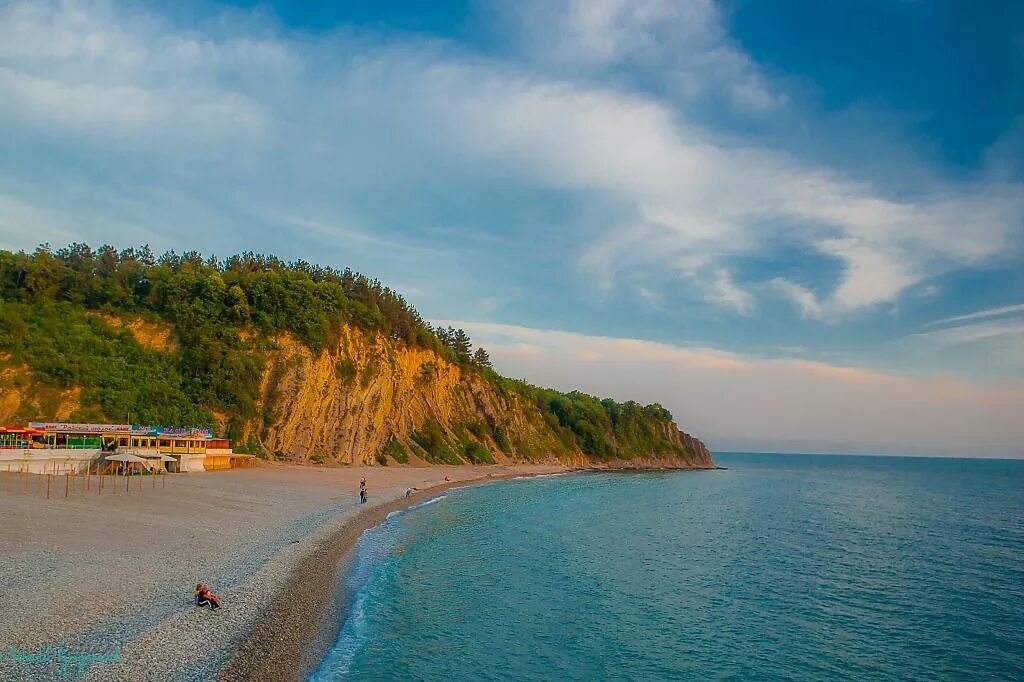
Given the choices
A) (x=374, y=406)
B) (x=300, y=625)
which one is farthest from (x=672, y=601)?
(x=374, y=406)

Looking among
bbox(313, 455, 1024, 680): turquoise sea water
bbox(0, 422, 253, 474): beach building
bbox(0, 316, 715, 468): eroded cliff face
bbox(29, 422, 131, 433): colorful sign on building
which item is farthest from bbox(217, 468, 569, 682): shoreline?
bbox(0, 316, 715, 468): eroded cliff face

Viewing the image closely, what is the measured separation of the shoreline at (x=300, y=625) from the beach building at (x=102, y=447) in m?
23.5

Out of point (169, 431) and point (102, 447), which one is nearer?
point (102, 447)

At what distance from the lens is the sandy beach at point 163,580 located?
13.3 metres

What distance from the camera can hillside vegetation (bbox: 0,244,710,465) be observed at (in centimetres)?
5538

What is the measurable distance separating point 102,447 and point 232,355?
61.9 ft

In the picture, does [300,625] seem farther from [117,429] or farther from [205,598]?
[117,429]

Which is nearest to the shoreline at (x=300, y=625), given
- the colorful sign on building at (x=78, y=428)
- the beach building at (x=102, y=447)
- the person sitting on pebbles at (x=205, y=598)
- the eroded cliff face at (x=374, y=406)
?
the person sitting on pebbles at (x=205, y=598)

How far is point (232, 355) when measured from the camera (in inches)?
2473

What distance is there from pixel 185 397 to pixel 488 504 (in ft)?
103

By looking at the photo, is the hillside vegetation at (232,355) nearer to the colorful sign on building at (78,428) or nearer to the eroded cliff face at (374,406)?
the eroded cliff face at (374,406)

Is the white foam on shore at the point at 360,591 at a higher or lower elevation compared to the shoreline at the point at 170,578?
lower

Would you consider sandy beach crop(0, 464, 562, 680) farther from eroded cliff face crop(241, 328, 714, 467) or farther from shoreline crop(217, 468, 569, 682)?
eroded cliff face crop(241, 328, 714, 467)

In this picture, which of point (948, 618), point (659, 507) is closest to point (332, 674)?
point (948, 618)
